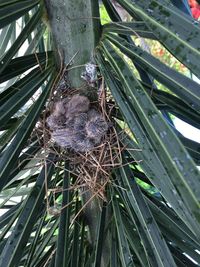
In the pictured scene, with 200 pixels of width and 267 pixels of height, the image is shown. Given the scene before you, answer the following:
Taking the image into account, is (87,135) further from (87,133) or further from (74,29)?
(74,29)

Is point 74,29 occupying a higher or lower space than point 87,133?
higher

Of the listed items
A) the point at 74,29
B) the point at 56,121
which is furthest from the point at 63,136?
the point at 74,29

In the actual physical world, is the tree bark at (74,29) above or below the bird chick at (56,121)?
above

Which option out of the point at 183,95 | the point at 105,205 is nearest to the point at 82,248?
the point at 105,205

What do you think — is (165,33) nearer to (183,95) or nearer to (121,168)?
(183,95)

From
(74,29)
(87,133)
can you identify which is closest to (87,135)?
(87,133)

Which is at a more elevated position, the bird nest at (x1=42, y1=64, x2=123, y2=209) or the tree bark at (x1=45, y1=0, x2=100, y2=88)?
the tree bark at (x1=45, y1=0, x2=100, y2=88)

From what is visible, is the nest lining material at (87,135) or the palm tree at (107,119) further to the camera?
the nest lining material at (87,135)
